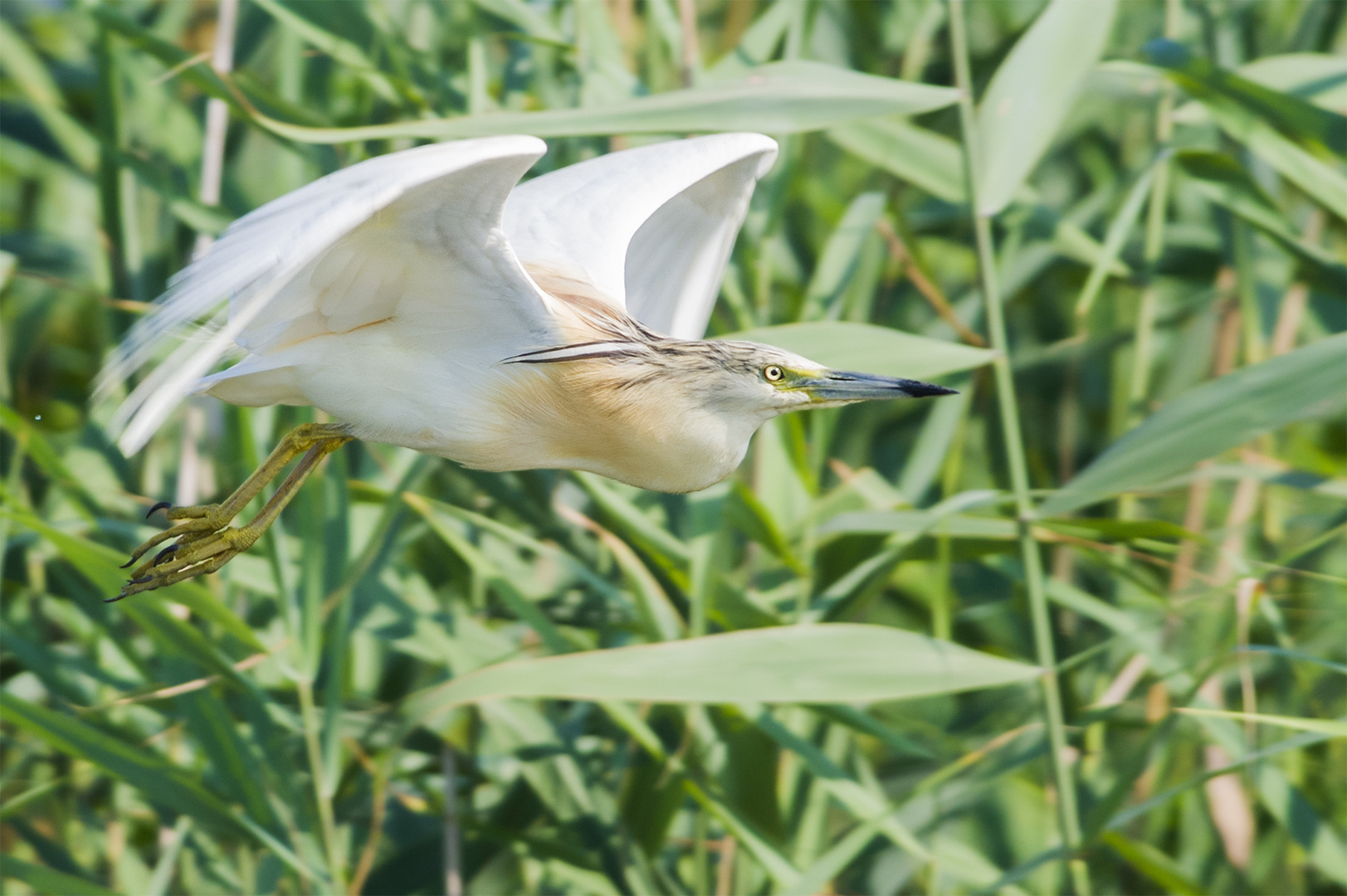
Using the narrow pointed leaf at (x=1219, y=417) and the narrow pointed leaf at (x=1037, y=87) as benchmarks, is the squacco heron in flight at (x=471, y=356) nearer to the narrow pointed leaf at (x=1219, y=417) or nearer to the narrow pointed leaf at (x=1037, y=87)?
the narrow pointed leaf at (x=1219, y=417)

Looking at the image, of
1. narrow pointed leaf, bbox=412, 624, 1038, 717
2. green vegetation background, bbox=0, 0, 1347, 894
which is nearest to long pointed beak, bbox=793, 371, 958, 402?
green vegetation background, bbox=0, 0, 1347, 894

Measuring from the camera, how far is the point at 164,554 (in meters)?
1.63

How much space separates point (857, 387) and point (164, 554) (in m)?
0.83

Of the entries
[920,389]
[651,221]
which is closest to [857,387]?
[920,389]

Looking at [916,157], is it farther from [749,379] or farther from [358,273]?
[358,273]

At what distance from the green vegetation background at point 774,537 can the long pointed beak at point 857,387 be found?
135 millimetres

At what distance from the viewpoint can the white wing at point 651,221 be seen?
1.76 meters

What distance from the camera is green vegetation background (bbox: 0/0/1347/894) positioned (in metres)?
1.69

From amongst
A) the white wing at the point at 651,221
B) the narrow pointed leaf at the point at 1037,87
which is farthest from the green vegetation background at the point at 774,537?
the white wing at the point at 651,221

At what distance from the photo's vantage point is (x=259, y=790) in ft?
5.71

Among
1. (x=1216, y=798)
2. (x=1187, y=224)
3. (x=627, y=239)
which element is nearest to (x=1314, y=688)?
(x=1216, y=798)

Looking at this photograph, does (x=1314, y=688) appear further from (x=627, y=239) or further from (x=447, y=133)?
(x=447, y=133)

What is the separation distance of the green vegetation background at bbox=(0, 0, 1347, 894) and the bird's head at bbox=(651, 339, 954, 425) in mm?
158

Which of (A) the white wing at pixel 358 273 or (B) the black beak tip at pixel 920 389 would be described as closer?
(A) the white wing at pixel 358 273
